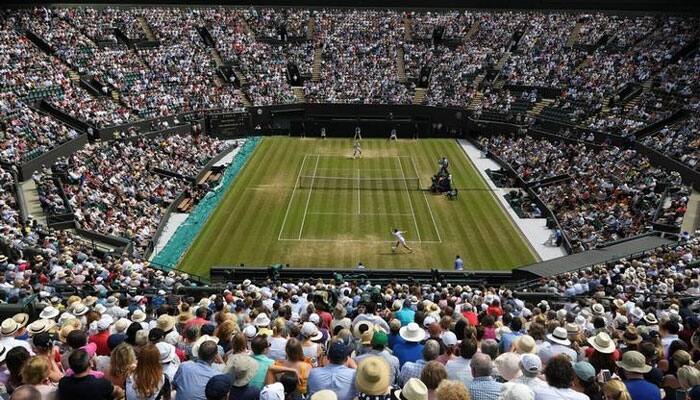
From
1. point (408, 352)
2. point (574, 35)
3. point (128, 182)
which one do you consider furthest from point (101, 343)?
point (574, 35)

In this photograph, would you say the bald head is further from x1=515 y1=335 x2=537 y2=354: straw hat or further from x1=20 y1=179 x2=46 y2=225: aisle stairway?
Result: x1=20 y1=179 x2=46 y2=225: aisle stairway

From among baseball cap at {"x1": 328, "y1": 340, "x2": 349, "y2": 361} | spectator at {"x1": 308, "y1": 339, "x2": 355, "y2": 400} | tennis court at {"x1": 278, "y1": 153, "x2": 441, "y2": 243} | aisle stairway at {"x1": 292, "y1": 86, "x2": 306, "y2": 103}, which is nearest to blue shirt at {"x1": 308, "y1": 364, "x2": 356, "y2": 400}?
spectator at {"x1": 308, "y1": 339, "x2": 355, "y2": 400}

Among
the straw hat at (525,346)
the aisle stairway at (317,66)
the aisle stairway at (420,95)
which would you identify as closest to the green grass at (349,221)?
the aisle stairway at (420,95)

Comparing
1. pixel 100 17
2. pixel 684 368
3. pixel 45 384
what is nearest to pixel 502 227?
pixel 684 368

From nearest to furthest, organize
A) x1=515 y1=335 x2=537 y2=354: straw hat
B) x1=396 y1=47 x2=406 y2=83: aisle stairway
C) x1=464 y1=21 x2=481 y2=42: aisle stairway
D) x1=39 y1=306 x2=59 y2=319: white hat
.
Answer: x1=515 y1=335 x2=537 y2=354: straw hat
x1=39 y1=306 x2=59 y2=319: white hat
x1=396 y1=47 x2=406 y2=83: aisle stairway
x1=464 y1=21 x2=481 y2=42: aisle stairway

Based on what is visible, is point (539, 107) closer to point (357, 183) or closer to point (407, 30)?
point (407, 30)

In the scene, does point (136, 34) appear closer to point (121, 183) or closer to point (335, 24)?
point (335, 24)
